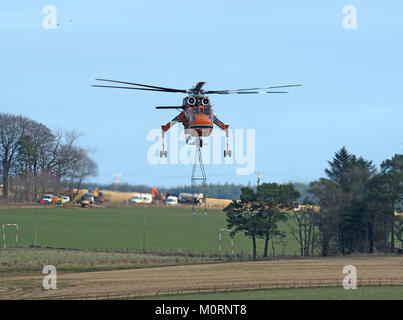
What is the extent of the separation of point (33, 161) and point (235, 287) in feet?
313

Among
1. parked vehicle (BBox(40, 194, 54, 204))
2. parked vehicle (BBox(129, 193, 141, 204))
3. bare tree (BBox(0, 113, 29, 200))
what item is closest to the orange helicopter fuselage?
parked vehicle (BBox(129, 193, 141, 204))

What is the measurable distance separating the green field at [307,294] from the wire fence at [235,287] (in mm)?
1196

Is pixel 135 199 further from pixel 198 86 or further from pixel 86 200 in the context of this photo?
pixel 198 86

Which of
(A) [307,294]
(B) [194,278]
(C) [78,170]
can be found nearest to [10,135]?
(C) [78,170]

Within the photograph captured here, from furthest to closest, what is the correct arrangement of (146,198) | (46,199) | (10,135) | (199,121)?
(10,135) < (46,199) < (146,198) < (199,121)

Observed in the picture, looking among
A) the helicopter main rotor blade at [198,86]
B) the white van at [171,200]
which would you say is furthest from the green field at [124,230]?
the helicopter main rotor blade at [198,86]

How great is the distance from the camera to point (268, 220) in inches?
3164

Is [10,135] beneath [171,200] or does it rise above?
above

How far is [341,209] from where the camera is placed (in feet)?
259

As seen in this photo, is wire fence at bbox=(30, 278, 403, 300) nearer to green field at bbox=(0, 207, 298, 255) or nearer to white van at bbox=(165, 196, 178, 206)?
green field at bbox=(0, 207, 298, 255)

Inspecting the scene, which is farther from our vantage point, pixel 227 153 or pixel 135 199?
pixel 135 199

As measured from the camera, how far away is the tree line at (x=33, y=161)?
123 meters

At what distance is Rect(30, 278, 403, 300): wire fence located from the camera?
4375cm
